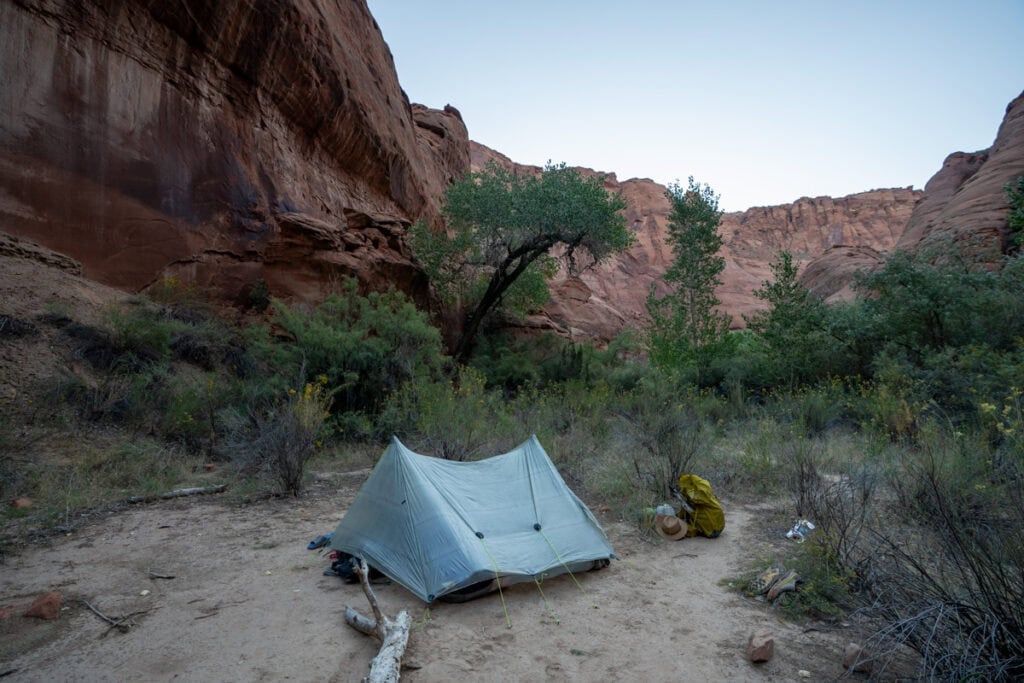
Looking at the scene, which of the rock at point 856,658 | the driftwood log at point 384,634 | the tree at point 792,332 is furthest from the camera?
the tree at point 792,332

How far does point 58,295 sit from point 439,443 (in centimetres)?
808

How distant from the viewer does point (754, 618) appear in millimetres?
4047

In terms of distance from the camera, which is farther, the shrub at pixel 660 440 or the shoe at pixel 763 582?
the shrub at pixel 660 440

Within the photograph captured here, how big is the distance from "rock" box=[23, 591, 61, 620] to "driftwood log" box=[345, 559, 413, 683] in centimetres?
211

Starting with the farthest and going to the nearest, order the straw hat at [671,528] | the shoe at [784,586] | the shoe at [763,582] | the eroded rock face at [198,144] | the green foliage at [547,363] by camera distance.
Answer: the green foliage at [547,363]
the eroded rock face at [198,144]
the straw hat at [671,528]
the shoe at [763,582]
the shoe at [784,586]

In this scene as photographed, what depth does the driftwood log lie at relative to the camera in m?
3.08

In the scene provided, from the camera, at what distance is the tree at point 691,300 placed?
17.9m

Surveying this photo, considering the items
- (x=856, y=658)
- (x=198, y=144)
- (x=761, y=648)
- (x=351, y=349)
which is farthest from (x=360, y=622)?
(x=198, y=144)

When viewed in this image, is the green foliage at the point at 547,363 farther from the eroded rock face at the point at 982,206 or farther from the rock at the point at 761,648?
the rock at the point at 761,648

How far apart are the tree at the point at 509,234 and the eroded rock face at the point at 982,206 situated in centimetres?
954

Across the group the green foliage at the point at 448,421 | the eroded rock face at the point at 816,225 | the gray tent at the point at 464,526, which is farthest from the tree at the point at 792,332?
the eroded rock face at the point at 816,225

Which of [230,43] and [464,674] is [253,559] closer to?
[464,674]

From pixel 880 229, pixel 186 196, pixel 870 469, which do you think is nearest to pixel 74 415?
pixel 186 196

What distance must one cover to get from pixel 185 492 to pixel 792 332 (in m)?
15.4
